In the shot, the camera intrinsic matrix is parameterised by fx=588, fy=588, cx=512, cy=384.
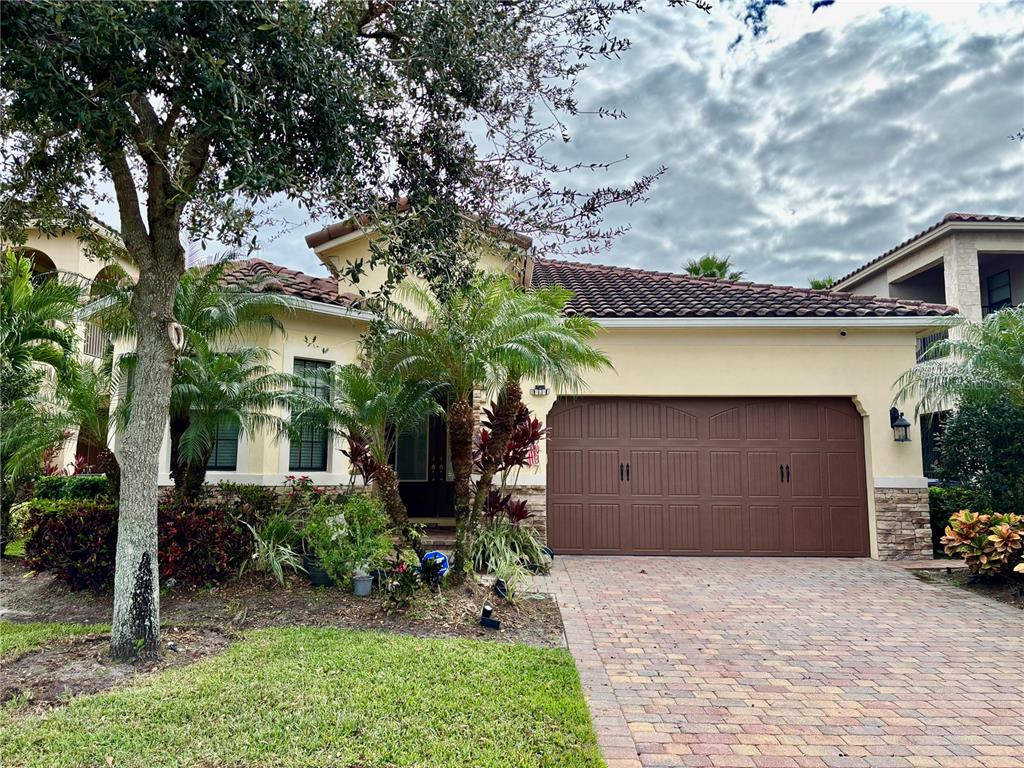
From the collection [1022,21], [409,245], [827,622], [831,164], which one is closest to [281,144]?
[409,245]

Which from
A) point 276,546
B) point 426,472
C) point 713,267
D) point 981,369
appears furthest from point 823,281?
point 276,546

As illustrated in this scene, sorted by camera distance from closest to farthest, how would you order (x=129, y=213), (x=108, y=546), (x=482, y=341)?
(x=129, y=213), (x=482, y=341), (x=108, y=546)

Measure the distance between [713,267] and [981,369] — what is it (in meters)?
11.2

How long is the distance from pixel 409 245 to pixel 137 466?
10.7ft

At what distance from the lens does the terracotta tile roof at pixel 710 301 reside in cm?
1053

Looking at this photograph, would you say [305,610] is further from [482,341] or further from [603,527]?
[603,527]

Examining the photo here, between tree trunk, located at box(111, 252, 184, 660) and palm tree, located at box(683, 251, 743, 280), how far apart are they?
56.8ft

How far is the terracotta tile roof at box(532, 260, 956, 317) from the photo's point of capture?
10.5 metres

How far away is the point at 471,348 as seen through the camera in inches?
288

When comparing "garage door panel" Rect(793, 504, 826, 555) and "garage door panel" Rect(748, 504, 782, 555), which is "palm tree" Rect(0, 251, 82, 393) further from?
"garage door panel" Rect(793, 504, 826, 555)

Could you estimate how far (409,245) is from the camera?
223 inches

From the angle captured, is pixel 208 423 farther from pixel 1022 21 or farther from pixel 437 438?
pixel 1022 21

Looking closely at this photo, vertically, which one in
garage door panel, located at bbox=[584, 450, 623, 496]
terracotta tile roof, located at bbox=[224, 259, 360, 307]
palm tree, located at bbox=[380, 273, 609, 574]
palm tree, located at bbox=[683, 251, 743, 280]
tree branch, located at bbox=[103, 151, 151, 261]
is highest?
palm tree, located at bbox=[683, 251, 743, 280]

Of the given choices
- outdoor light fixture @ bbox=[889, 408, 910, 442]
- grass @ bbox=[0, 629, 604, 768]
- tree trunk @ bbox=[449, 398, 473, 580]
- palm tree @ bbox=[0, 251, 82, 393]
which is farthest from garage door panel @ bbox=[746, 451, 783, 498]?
palm tree @ bbox=[0, 251, 82, 393]
